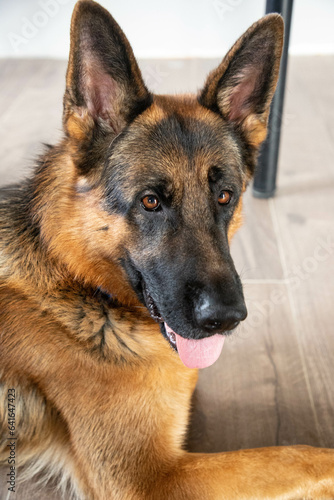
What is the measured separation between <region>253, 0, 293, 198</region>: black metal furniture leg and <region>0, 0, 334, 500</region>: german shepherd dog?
1.39 metres

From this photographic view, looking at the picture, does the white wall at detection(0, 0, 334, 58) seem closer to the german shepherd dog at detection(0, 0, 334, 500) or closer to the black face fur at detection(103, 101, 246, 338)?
the german shepherd dog at detection(0, 0, 334, 500)

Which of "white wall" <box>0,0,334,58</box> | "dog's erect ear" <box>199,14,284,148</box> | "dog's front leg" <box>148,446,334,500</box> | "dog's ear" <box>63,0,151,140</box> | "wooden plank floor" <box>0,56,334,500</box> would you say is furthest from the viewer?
"white wall" <box>0,0,334,58</box>

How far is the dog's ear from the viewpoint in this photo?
1602 millimetres

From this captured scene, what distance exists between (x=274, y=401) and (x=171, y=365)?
63 centimetres

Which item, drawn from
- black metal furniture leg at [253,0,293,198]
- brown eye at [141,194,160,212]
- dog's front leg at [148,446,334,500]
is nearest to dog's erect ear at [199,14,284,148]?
brown eye at [141,194,160,212]

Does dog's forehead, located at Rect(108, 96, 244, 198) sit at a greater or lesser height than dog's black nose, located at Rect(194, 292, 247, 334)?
greater

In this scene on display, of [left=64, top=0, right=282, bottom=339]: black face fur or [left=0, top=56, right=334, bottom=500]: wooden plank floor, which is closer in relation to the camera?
[left=64, top=0, right=282, bottom=339]: black face fur

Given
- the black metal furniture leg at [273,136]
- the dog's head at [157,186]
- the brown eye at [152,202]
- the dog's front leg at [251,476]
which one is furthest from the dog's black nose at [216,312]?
the black metal furniture leg at [273,136]

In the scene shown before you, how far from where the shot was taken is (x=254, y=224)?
3.45 metres

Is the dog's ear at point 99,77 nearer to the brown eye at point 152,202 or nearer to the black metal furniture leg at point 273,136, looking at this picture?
the brown eye at point 152,202

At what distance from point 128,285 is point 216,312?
383 millimetres

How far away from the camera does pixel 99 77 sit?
1729mm

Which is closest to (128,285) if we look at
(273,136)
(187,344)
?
(187,344)

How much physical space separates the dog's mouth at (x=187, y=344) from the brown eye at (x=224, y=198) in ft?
1.30
